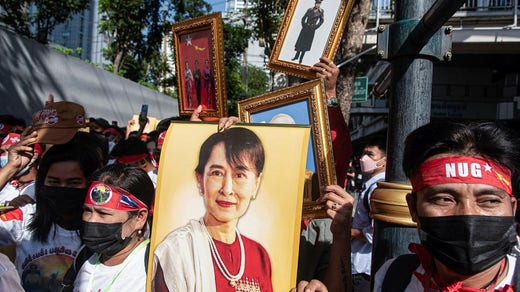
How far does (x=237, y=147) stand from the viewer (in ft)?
6.71

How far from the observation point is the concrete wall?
771 centimetres

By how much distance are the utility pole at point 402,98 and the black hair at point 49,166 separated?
1.66 meters

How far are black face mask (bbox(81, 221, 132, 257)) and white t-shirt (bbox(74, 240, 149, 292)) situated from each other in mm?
83

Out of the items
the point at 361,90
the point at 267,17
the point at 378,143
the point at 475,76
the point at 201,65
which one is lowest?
the point at 378,143

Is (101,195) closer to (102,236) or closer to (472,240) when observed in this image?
(102,236)

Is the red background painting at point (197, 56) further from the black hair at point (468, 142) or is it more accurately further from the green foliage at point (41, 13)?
the green foliage at point (41, 13)

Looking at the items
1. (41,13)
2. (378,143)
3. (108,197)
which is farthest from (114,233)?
(41,13)

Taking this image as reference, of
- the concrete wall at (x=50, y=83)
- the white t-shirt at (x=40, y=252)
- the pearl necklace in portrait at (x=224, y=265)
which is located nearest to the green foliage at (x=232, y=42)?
the concrete wall at (x=50, y=83)

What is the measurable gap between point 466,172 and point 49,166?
7.02 feet

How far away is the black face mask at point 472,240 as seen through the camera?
1.49 meters

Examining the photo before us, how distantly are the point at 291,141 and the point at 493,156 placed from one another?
0.69 metres

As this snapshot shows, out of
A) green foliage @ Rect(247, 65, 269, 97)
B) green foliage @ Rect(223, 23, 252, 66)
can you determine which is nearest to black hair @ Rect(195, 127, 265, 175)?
green foliage @ Rect(223, 23, 252, 66)

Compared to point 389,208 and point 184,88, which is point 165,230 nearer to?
point 389,208

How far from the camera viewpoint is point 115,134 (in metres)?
8.15
